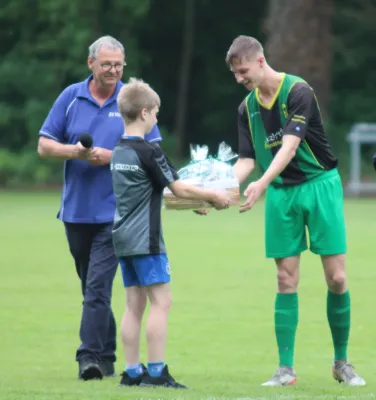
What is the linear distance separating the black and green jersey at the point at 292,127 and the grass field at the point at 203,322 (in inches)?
52.7

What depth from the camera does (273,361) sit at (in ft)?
30.0

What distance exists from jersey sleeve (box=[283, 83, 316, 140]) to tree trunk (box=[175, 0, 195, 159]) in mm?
36266

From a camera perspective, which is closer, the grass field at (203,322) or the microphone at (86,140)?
the grass field at (203,322)

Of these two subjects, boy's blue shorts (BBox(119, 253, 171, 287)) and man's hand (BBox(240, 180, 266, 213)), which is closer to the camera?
boy's blue shorts (BBox(119, 253, 171, 287))

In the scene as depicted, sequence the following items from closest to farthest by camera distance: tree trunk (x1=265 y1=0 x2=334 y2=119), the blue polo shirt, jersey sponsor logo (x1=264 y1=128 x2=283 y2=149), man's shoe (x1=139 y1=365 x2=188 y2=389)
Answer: man's shoe (x1=139 y1=365 x2=188 y2=389)
jersey sponsor logo (x1=264 y1=128 x2=283 y2=149)
the blue polo shirt
tree trunk (x1=265 y1=0 x2=334 y2=119)

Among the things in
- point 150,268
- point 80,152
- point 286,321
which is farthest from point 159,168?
point 286,321

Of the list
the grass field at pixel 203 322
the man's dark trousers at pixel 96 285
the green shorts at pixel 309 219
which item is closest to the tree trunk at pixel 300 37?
the grass field at pixel 203 322

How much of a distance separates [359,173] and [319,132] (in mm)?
26508

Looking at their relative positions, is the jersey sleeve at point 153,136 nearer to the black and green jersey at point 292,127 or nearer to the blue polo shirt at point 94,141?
the blue polo shirt at point 94,141

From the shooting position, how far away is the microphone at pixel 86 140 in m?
8.14

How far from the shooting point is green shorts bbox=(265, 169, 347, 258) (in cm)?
808

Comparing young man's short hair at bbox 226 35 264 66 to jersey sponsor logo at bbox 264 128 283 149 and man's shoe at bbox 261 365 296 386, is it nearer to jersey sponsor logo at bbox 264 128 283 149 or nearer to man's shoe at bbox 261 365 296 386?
jersey sponsor logo at bbox 264 128 283 149

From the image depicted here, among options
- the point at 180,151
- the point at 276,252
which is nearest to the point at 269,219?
the point at 276,252

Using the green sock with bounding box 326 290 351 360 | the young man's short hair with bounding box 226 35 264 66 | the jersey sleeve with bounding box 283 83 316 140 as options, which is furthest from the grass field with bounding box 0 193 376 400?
the young man's short hair with bounding box 226 35 264 66
